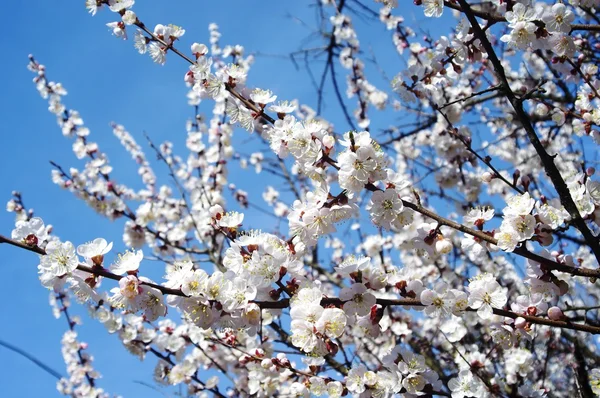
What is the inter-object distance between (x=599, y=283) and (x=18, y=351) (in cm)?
515

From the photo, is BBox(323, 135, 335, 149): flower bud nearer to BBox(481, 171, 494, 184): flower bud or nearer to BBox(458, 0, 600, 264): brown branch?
BBox(458, 0, 600, 264): brown branch

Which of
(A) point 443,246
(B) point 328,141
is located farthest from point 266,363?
(B) point 328,141

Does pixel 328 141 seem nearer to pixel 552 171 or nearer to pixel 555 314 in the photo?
pixel 552 171

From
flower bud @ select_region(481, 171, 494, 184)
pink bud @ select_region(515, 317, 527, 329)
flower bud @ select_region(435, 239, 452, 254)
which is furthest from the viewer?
flower bud @ select_region(481, 171, 494, 184)

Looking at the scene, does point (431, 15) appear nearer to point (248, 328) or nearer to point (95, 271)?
point (248, 328)

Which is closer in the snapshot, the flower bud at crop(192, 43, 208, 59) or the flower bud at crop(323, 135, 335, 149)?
the flower bud at crop(323, 135, 335, 149)

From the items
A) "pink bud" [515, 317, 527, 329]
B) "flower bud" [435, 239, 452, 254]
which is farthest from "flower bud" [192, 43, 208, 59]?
"pink bud" [515, 317, 527, 329]

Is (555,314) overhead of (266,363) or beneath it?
beneath

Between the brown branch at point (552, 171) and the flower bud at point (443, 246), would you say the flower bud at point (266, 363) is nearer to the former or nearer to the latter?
the flower bud at point (443, 246)

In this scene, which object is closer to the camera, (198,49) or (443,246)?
(443,246)

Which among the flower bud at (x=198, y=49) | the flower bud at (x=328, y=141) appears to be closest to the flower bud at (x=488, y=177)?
the flower bud at (x=328, y=141)

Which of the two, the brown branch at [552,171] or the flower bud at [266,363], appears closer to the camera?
the brown branch at [552,171]

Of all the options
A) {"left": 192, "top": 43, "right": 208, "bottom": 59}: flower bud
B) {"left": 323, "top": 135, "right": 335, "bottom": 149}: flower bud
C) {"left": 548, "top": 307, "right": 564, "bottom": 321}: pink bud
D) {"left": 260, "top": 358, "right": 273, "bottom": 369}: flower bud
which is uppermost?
{"left": 192, "top": 43, "right": 208, "bottom": 59}: flower bud

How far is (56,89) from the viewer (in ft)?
16.9
